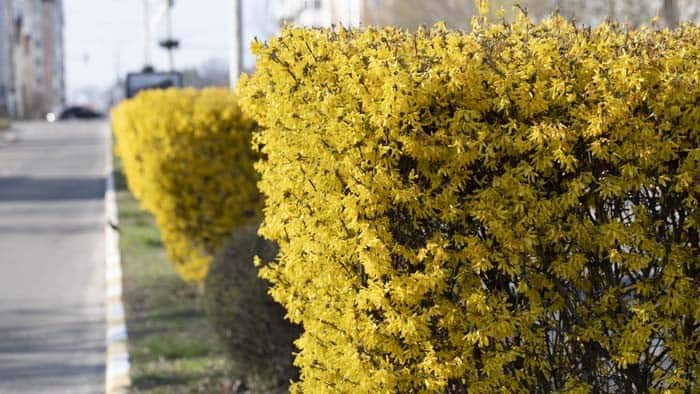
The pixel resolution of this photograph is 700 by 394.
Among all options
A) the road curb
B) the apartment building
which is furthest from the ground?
the apartment building

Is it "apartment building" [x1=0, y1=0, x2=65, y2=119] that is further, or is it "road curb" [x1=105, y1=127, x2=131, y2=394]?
"apartment building" [x1=0, y1=0, x2=65, y2=119]

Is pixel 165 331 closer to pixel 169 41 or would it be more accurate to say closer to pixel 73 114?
pixel 169 41

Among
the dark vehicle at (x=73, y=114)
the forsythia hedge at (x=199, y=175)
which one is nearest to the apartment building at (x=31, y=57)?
the dark vehicle at (x=73, y=114)

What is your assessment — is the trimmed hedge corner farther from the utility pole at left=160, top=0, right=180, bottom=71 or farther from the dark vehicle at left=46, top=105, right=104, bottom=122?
the dark vehicle at left=46, top=105, right=104, bottom=122

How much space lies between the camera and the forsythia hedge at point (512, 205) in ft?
12.9

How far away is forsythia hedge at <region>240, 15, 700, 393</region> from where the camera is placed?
3.92 m

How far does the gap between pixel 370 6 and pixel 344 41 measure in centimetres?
2910

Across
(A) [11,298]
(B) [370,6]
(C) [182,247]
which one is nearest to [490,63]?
(C) [182,247]

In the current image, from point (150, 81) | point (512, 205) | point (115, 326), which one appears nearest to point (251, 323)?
point (115, 326)

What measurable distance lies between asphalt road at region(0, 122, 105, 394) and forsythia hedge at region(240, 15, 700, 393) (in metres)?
4.74

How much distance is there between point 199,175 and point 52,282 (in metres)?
2.95

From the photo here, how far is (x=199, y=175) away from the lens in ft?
37.0

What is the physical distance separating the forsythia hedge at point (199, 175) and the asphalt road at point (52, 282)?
42.4 inches

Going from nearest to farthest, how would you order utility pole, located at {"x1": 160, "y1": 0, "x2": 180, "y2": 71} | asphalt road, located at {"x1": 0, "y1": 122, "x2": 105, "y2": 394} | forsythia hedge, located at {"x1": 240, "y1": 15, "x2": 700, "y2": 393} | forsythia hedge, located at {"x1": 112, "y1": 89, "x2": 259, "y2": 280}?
1. forsythia hedge, located at {"x1": 240, "y1": 15, "x2": 700, "y2": 393}
2. asphalt road, located at {"x1": 0, "y1": 122, "x2": 105, "y2": 394}
3. forsythia hedge, located at {"x1": 112, "y1": 89, "x2": 259, "y2": 280}
4. utility pole, located at {"x1": 160, "y1": 0, "x2": 180, "y2": 71}
